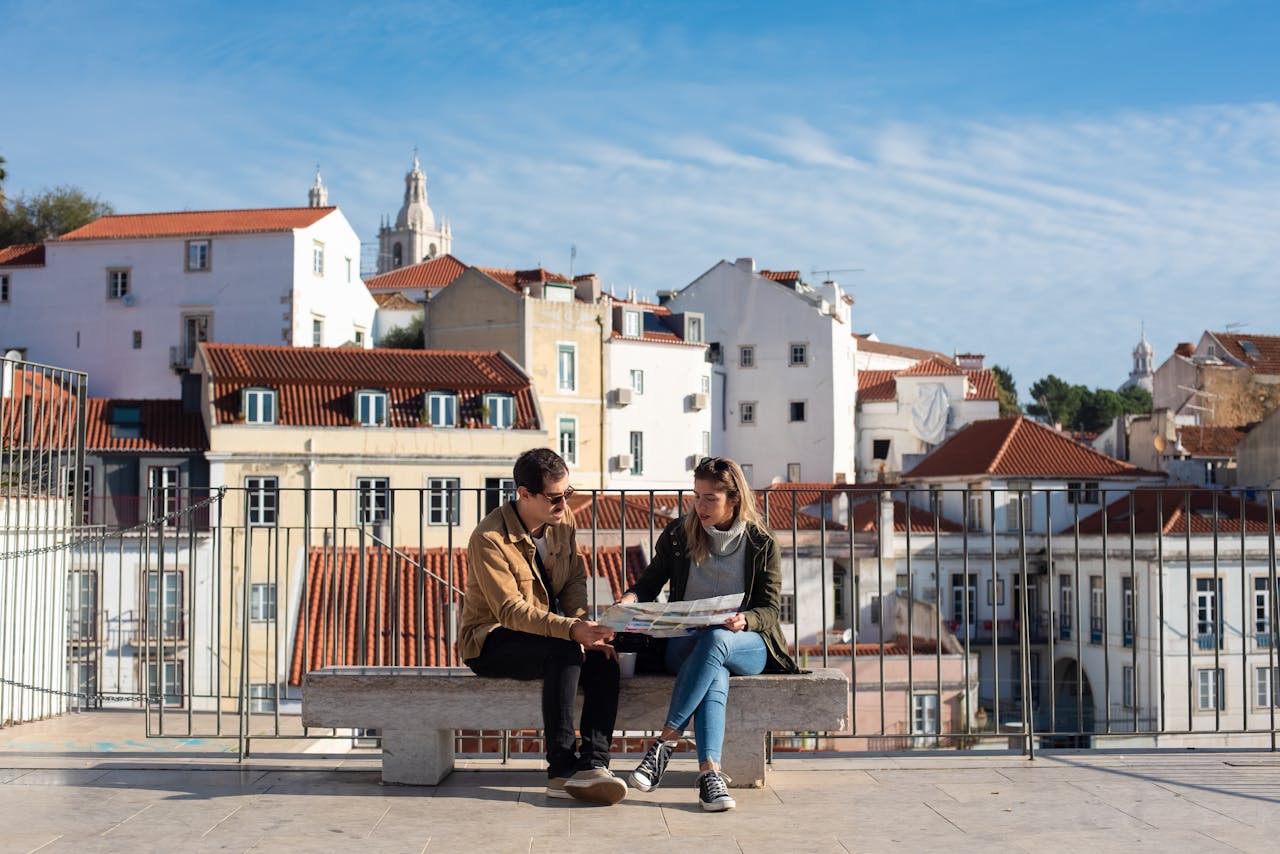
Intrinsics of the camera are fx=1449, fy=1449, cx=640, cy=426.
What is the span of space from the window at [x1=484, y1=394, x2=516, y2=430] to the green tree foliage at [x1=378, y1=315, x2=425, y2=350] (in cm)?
1488

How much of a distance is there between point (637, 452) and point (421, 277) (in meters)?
17.8

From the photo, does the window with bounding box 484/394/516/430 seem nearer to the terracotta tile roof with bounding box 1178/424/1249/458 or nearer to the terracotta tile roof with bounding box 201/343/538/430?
the terracotta tile roof with bounding box 201/343/538/430

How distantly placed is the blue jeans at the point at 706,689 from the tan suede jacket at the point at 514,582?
58 centimetres

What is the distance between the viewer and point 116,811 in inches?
250

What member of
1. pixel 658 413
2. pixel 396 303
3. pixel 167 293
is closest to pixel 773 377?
pixel 658 413

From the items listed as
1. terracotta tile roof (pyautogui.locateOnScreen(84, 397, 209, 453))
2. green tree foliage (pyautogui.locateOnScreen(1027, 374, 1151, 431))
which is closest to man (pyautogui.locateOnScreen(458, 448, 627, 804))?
terracotta tile roof (pyautogui.locateOnScreen(84, 397, 209, 453))

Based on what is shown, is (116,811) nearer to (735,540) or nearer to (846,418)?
(735,540)

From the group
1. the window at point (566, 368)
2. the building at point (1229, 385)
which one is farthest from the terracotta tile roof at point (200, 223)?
the building at point (1229, 385)

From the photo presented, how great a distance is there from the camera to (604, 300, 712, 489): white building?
197 feet

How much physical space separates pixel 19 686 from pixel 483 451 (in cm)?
3526

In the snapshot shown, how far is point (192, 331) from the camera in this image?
53875 mm

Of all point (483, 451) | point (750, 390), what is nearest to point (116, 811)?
point (483, 451)

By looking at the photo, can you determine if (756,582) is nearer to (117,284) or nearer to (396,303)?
(117,284)

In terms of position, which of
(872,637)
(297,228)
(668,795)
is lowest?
(872,637)
